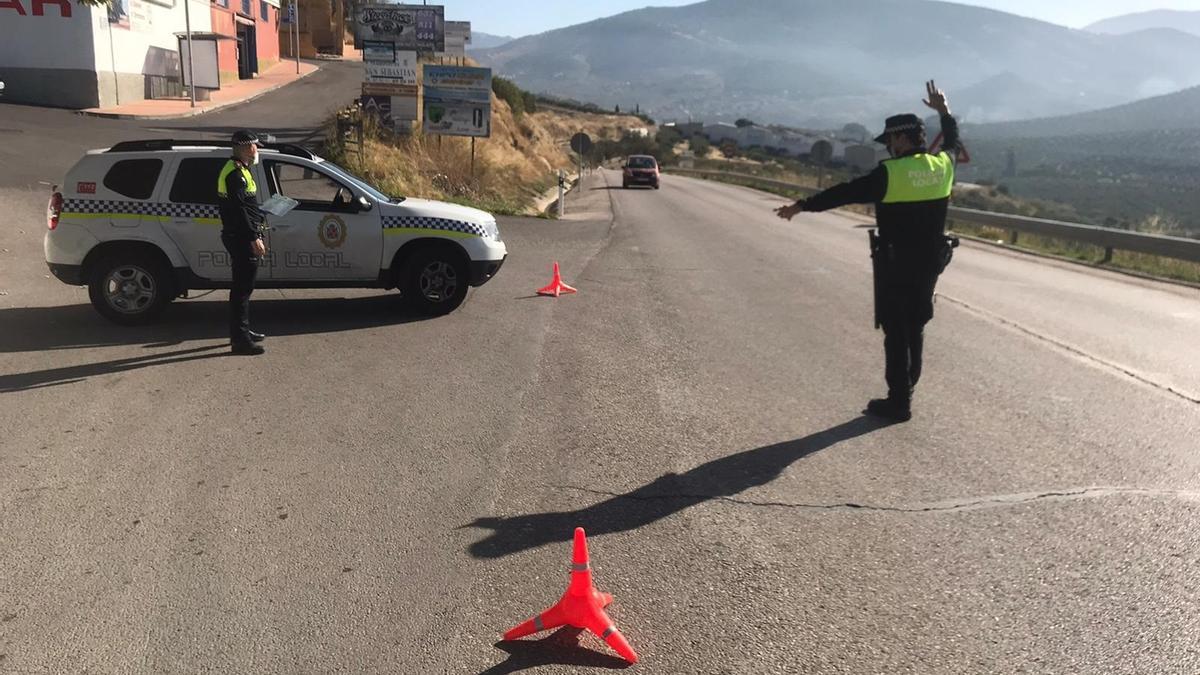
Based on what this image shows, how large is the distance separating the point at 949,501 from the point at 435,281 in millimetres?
6060

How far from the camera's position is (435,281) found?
9273 millimetres

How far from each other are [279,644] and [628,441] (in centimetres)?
278

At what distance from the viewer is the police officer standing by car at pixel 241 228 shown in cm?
736

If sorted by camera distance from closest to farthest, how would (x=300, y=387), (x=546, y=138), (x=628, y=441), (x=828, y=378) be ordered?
(x=628, y=441)
(x=300, y=387)
(x=828, y=378)
(x=546, y=138)

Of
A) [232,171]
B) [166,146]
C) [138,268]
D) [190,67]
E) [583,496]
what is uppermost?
[190,67]

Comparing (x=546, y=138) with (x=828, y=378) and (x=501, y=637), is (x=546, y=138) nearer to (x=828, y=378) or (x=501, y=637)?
(x=828, y=378)

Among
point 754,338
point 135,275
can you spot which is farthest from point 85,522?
point 754,338

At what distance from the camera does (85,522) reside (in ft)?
14.0

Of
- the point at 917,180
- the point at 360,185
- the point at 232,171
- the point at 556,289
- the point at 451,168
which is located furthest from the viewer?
the point at 451,168

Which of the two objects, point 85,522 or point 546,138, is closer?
point 85,522

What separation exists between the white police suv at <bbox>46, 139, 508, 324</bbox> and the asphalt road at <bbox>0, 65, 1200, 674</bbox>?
476mm

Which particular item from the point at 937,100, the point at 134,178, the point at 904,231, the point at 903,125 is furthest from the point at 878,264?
the point at 134,178

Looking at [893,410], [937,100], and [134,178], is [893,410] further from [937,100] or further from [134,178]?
[134,178]

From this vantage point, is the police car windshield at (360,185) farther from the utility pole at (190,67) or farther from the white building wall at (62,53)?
the utility pole at (190,67)
